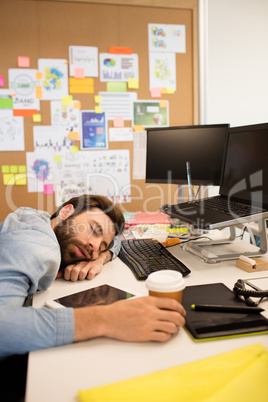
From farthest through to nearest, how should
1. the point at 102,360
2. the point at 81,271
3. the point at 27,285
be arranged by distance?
the point at 81,271, the point at 27,285, the point at 102,360

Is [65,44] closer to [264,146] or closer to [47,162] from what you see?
[47,162]

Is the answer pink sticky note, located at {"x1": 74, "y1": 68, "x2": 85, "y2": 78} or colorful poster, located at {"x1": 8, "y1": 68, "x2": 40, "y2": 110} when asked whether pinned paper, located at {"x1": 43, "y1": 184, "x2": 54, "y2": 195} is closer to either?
colorful poster, located at {"x1": 8, "y1": 68, "x2": 40, "y2": 110}

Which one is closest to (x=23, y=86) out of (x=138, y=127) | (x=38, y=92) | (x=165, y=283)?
(x=38, y=92)

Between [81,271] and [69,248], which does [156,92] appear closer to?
[69,248]

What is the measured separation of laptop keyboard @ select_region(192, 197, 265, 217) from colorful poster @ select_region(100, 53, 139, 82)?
161cm

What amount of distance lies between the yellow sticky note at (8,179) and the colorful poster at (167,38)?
1558 millimetres

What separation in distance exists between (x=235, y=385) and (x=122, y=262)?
0.83 m

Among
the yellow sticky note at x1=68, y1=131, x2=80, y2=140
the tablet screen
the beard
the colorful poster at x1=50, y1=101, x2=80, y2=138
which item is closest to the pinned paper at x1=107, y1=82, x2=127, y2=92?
the colorful poster at x1=50, y1=101, x2=80, y2=138

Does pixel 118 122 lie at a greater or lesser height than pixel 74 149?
greater

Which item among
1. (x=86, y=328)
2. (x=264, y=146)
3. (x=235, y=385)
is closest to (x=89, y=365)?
(x=86, y=328)

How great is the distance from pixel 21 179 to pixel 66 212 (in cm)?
138

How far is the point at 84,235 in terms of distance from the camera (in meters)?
1.31

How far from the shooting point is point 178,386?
595 mm

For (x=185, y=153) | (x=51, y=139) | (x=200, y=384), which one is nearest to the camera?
(x=200, y=384)
